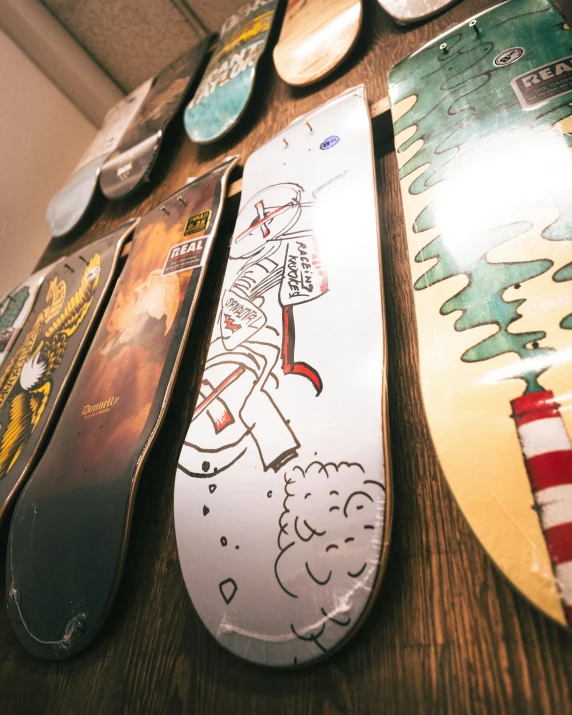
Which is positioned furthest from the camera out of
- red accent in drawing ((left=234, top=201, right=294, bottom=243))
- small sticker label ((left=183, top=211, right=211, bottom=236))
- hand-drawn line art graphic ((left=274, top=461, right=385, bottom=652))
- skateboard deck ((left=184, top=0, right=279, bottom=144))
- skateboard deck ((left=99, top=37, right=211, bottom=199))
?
skateboard deck ((left=99, top=37, right=211, bottom=199))

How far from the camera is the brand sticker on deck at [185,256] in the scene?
4.27 feet

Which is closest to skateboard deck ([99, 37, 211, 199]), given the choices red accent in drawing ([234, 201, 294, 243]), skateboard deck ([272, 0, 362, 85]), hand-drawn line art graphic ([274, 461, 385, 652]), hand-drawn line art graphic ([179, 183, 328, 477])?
skateboard deck ([272, 0, 362, 85])

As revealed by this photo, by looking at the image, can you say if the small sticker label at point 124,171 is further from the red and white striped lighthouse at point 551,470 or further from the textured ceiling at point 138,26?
the red and white striped lighthouse at point 551,470

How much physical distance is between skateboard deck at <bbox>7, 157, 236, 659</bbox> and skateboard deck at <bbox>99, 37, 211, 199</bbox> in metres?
0.87

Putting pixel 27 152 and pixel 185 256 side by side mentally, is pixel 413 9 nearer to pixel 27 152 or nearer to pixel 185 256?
pixel 185 256

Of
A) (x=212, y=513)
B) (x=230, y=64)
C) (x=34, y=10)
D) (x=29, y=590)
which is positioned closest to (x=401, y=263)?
(x=212, y=513)

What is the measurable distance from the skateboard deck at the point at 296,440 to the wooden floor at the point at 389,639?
0.09 m

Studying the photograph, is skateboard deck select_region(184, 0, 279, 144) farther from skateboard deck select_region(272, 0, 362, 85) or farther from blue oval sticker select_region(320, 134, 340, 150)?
blue oval sticker select_region(320, 134, 340, 150)

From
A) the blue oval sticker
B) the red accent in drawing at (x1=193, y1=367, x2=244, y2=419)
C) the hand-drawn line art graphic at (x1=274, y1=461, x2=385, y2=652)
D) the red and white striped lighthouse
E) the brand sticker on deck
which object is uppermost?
the brand sticker on deck

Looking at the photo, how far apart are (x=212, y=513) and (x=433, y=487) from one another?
1.38 ft

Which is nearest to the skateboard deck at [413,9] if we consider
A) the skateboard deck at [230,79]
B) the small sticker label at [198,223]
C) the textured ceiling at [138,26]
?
the skateboard deck at [230,79]

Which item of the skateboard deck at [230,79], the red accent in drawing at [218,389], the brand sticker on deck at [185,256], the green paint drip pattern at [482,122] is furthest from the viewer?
the skateboard deck at [230,79]

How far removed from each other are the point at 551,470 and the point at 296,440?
1.33 feet

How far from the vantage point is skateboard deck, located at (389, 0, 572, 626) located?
1.77ft
